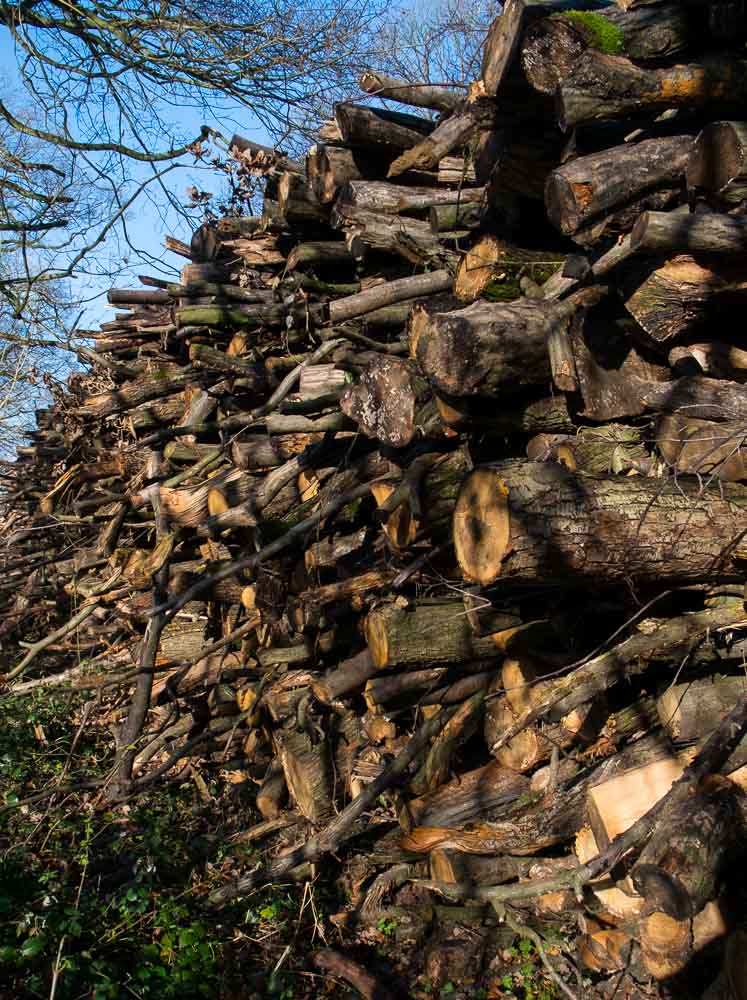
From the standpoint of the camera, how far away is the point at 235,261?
23.8 feet

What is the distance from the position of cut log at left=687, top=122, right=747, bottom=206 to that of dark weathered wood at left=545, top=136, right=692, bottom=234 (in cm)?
15

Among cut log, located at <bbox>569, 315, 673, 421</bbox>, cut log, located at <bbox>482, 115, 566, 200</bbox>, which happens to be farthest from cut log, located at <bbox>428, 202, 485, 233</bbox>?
cut log, located at <bbox>569, 315, 673, 421</bbox>

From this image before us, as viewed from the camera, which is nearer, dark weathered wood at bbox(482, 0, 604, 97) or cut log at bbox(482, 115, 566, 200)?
dark weathered wood at bbox(482, 0, 604, 97)

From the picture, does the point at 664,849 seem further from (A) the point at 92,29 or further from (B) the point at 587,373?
(A) the point at 92,29

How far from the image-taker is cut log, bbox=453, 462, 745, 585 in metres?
3.10

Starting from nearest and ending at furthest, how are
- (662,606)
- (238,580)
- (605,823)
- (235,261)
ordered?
(605,823) → (662,606) → (238,580) → (235,261)

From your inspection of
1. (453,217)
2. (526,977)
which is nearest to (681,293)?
(453,217)

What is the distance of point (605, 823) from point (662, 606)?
97cm

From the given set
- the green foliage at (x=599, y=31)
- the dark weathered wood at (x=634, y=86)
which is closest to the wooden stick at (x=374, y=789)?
the dark weathered wood at (x=634, y=86)

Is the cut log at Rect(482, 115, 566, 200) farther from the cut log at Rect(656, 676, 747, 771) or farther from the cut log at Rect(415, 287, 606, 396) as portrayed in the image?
the cut log at Rect(656, 676, 747, 771)

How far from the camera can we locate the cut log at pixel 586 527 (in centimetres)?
310

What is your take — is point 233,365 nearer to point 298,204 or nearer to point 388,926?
point 298,204

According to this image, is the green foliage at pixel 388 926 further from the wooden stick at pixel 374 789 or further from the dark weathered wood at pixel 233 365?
the dark weathered wood at pixel 233 365

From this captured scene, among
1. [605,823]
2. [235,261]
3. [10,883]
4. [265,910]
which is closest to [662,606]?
[605,823]
